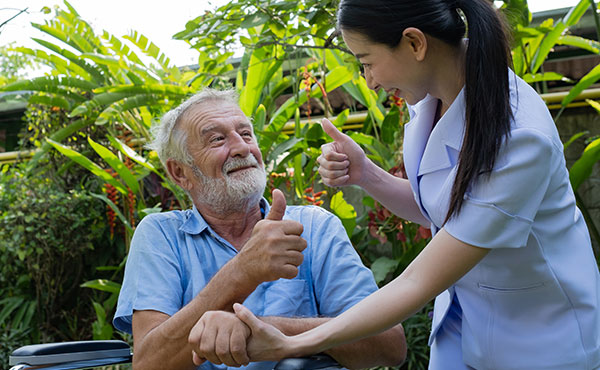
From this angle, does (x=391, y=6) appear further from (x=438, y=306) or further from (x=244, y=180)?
(x=244, y=180)

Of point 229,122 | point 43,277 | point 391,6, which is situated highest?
point 391,6

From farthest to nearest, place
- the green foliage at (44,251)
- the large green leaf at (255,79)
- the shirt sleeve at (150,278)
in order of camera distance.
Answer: the green foliage at (44,251)
the large green leaf at (255,79)
the shirt sleeve at (150,278)

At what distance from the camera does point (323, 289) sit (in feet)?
5.99

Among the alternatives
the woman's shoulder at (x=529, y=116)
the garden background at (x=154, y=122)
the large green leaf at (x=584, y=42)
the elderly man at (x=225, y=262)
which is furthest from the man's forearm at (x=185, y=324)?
the large green leaf at (x=584, y=42)

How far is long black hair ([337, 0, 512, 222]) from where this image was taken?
1.14m

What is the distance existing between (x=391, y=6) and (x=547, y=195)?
471 millimetres

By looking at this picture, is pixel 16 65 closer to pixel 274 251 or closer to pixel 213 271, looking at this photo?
pixel 213 271

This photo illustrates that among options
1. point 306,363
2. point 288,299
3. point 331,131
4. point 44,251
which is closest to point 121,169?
point 44,251

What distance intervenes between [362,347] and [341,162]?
0.47 m

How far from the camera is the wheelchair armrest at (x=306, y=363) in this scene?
4.04 feet

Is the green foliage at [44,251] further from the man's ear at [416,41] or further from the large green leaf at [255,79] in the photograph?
the man's ear at [416,41]

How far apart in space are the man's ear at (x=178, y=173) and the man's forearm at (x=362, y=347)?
0.66 meters

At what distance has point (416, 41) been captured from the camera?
1.22 metres

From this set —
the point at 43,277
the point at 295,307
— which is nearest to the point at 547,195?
the point at 295,307
